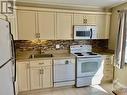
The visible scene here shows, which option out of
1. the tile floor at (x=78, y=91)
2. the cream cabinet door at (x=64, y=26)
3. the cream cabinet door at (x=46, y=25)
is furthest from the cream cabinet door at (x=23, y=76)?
the cream cabinet door at (x=64, y=26)

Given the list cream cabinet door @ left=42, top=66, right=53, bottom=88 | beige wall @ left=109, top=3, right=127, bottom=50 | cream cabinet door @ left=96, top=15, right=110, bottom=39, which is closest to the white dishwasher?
cream cabinet door @ left=42, top=66, right=53, bottom=88

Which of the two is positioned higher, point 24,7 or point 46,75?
point 24,7

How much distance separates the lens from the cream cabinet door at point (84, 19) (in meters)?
3.76

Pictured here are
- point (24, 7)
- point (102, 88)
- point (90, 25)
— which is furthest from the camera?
point (90, 25)

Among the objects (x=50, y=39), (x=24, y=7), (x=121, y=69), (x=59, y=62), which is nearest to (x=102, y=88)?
(x=121, y=69)

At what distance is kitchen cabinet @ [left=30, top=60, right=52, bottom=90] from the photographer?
3236 millimetres

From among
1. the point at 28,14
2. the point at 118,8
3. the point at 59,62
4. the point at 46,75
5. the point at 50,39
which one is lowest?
the point at 46,75

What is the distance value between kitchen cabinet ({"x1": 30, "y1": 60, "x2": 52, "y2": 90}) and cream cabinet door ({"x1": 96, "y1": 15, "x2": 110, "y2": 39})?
70.4 inches

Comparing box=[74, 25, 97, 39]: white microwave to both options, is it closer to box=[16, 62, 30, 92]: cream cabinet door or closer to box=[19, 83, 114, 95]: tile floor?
box=[19, 83, 114, 95]: tile floor

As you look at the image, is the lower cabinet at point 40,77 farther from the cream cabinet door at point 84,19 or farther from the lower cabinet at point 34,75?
the cream cabinet door at point 84,19

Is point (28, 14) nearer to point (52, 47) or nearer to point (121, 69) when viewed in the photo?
point (52, 47)

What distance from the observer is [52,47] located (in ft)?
12.8

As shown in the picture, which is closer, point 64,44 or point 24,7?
point 24,7

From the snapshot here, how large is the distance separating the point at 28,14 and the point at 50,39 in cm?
85
